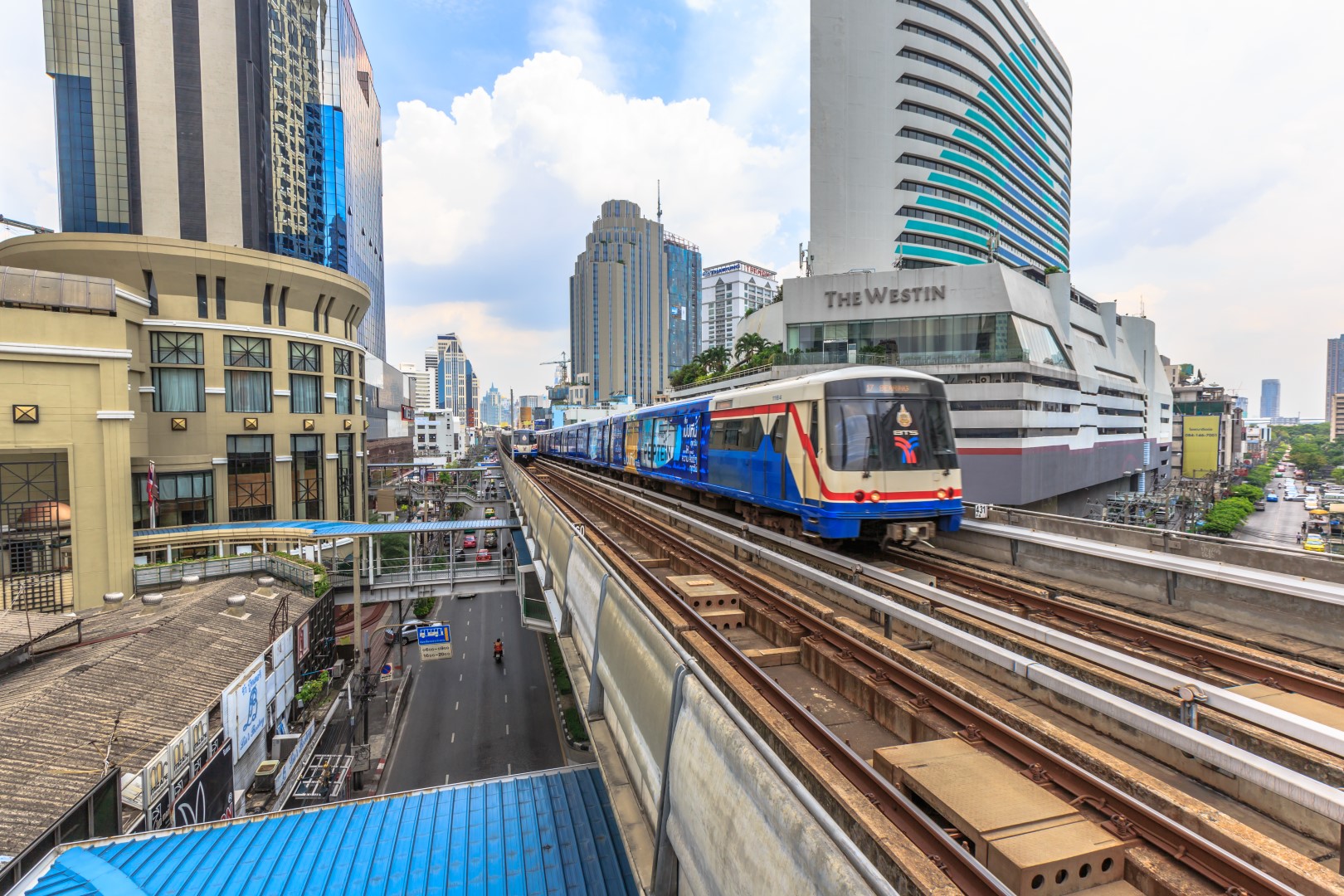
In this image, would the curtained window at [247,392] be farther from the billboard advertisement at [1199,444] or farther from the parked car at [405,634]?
the billboard advertisement at [1199,444]

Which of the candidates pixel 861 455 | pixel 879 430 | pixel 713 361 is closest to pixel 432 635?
pixel 861 455

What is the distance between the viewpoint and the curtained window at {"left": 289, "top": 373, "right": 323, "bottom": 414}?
1179 inches

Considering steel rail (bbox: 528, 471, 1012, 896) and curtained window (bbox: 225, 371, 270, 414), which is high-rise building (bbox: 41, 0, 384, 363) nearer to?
curtained window (bbox: 225, 371, 270, 414)

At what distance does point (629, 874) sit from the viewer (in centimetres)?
727

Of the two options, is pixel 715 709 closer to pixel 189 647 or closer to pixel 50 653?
pixel 189 647

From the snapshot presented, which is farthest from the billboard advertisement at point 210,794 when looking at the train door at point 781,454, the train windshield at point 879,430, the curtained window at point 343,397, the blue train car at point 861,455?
the curtained window at point 343,397

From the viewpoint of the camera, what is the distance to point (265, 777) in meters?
15.5

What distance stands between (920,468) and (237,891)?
10878mm

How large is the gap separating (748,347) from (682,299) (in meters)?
135

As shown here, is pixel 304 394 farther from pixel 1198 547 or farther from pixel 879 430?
pixel 1198 547

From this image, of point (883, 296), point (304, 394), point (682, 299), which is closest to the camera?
point (304, 394)

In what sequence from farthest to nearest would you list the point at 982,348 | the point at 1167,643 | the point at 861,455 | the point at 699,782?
the point at 982,348 < the point at 861,455 < the point at 1167,643 < the point at 699,782

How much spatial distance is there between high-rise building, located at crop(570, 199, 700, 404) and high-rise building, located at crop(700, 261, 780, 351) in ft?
29.4

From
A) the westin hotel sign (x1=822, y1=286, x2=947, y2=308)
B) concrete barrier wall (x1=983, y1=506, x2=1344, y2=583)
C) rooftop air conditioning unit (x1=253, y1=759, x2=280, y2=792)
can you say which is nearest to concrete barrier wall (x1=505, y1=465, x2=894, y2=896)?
concrete barrier wall (x1=983, y1=506, x2=1344, y2=583)
